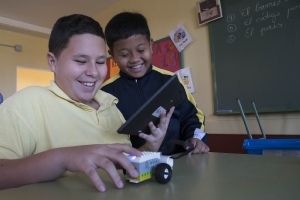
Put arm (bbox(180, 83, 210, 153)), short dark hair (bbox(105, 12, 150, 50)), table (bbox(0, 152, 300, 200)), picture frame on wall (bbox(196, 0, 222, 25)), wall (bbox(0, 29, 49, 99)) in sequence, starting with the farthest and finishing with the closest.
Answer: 1. wall (bbox(0, 29, 49, 99))
2. picture frame on wall (bbox(196, 0, 222, 25))
3. short dark hair (bbox(105, 12, 150, 50))
4. arm (bbox(180, 83, 210, 153))
5. table (bbox(0, 152, 300, 200))

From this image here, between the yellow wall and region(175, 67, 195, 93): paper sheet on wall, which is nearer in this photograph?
region(175, 67, 195, 93): paper sheet on wall

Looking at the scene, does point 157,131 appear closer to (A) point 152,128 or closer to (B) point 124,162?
(A) point 152,128

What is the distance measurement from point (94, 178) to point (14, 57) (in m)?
3.69

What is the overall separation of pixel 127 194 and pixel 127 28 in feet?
3.03

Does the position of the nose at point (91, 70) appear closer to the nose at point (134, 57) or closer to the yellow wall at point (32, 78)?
the nose at point (134, 57)

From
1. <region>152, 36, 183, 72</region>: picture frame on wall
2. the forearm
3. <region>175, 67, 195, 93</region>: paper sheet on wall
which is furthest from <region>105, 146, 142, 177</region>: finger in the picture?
<region>152, 36, 183, 72</region>: picture frame on wall

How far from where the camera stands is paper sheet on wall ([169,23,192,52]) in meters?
2.03

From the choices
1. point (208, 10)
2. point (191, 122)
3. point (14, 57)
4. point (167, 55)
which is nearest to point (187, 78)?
point (167, 55)

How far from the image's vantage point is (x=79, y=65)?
74cm

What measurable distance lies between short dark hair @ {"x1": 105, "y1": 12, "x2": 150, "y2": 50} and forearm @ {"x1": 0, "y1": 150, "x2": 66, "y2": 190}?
811mm

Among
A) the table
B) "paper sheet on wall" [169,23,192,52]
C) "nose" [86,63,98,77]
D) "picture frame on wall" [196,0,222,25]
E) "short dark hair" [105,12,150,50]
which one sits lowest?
the table

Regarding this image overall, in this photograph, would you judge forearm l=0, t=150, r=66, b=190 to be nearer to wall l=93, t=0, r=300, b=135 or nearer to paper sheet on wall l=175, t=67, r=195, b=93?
wall l=93, t=0, r=300, b=135

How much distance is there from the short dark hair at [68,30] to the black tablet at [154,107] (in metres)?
0.32

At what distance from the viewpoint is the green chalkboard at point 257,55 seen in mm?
1468
